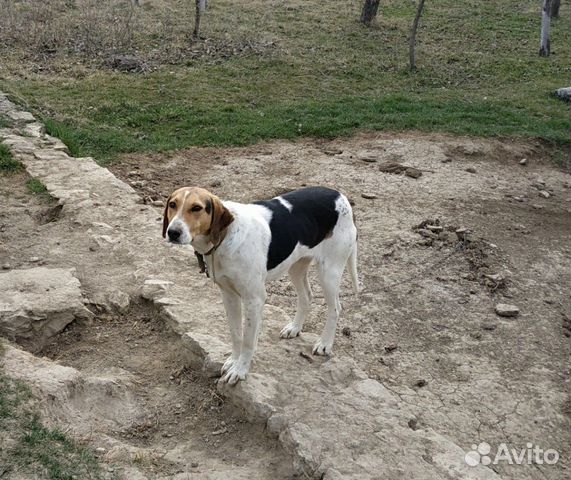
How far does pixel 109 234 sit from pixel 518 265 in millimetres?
4905

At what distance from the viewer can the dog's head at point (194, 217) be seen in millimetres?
4141

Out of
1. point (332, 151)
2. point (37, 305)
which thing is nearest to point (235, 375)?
point (37, 305)

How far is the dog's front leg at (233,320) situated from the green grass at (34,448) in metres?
1.33

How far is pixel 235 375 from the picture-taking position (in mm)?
4984

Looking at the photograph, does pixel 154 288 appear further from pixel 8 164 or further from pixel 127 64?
pixel 127 64

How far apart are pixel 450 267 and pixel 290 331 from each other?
2.93 metres

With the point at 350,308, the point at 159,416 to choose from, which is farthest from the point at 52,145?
the point at 159,416

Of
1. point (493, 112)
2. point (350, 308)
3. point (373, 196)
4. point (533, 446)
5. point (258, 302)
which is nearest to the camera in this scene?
point (258, 302)

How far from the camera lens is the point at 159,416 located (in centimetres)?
493

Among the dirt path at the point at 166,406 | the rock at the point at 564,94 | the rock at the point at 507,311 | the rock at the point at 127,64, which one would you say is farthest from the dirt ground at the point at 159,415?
the rock at the point at 564,94

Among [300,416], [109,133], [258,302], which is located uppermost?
[258,302]

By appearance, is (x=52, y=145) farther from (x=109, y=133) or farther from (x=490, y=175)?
(x=490, y=175)

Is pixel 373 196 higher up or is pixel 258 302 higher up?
pixel 258 302

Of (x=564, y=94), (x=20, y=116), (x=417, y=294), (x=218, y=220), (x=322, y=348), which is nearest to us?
(x=218, y=220)
